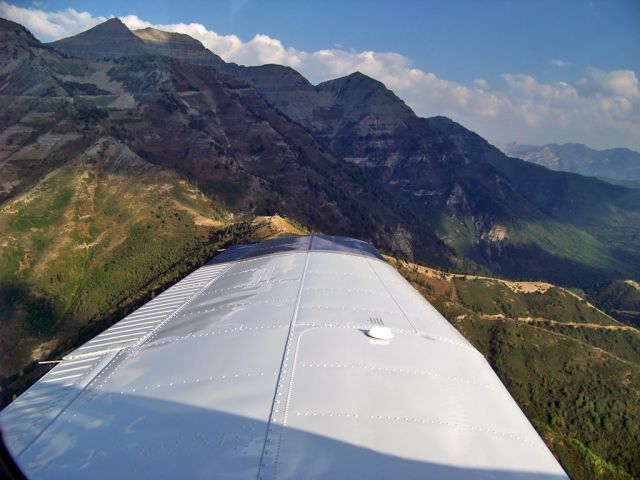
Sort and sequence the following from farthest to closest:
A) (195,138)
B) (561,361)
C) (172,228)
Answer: (195,138) → (172,228) → (561,361)

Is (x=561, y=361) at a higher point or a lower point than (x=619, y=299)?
higher

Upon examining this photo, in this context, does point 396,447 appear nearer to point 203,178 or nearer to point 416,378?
point 416,378

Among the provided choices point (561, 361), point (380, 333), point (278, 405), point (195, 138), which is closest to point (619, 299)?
point (561, 361)

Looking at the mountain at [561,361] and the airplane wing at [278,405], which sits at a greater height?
Answer: the airplane wing at [278,405]

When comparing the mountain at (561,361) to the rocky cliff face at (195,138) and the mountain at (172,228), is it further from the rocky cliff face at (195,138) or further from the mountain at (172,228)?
the rocky cliff face at (195,138)

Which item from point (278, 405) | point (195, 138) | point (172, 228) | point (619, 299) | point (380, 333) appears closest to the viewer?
point (278, 405)

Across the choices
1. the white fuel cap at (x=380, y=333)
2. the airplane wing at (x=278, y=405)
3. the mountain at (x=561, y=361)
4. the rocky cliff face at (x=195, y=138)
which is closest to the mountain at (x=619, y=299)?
the rocky cliff face at (x=195, y=138)

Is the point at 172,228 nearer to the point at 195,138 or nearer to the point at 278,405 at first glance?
the point at 195,138

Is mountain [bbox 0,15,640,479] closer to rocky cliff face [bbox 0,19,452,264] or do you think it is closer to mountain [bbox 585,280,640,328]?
rocky cliff face [bbox 0,19,452,264]

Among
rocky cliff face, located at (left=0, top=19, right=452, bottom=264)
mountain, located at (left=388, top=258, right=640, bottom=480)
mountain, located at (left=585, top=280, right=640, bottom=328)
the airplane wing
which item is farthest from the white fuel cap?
mountain, located at (left=585, top=280, right=640, bottom=328)
